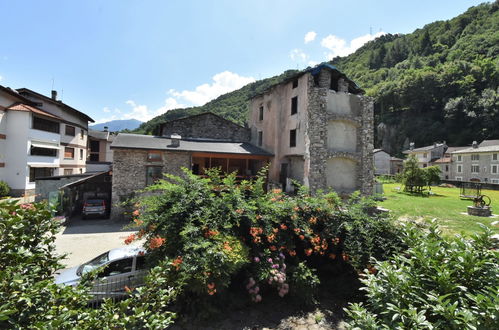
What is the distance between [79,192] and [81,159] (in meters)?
19.6

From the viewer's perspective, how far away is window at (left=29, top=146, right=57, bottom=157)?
24.5 metres

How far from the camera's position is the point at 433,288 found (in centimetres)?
341

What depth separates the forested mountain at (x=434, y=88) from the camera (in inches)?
2564

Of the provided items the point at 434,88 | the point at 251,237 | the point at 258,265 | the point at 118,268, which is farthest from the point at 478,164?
the point at 118,268

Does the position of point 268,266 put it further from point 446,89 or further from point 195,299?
point 446,89

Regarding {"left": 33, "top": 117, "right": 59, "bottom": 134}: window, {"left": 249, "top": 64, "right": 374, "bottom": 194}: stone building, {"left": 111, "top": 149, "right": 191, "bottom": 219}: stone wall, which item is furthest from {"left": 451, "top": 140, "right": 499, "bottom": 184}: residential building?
{"left": 33, "top": 117, "right": 59, "bottom": 134}: window

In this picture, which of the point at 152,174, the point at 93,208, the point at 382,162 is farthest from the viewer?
the point at 382,162

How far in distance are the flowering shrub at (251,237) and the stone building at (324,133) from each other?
1117 cm

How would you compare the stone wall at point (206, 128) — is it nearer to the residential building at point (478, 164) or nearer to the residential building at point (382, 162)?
the residential building at point (478, 164)

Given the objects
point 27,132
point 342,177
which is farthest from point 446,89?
point 27,132

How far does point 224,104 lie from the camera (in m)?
65.6

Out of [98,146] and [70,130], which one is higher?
[70,130]

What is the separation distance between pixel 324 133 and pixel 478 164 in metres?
50.1

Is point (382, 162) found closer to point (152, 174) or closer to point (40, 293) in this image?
point (152, 174)
